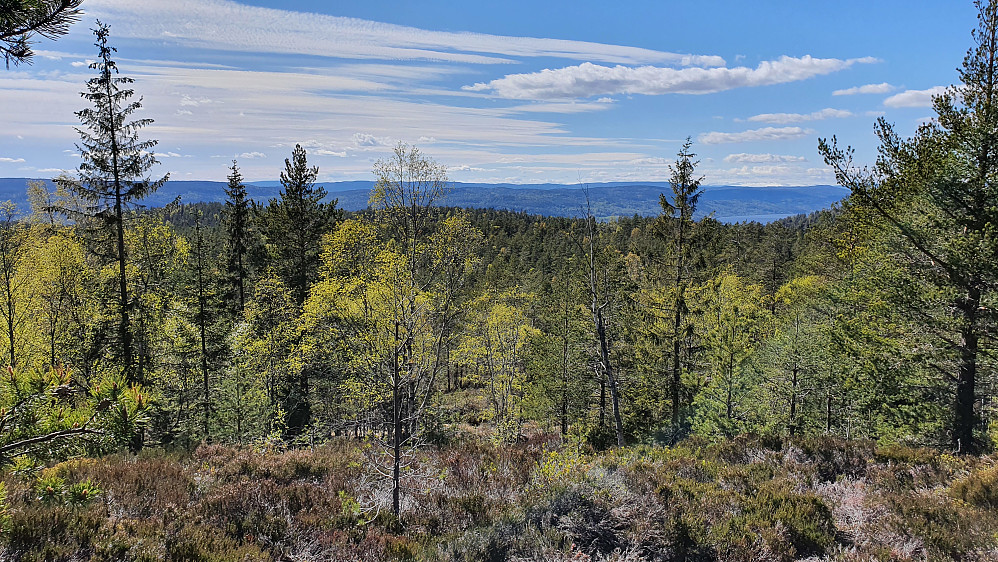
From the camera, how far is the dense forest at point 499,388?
19.9 ft

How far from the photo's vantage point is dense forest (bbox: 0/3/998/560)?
6070mm

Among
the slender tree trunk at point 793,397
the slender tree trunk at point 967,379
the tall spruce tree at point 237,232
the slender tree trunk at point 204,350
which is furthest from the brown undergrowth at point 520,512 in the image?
the tall spruce tree at point 237,232

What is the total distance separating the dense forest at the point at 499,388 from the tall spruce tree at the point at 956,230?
0.22 feet

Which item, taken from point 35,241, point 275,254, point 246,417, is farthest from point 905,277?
point 35,241

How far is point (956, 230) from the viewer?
37.4 feet

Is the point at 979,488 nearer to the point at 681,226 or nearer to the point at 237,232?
the point at 681,226

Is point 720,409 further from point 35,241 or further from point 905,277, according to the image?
point 35,241

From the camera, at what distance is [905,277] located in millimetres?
11961

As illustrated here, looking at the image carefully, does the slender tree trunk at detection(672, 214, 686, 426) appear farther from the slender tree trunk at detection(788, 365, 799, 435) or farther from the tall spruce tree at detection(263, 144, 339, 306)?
the tall spruce tree at detection(263, 144, 339, 306)

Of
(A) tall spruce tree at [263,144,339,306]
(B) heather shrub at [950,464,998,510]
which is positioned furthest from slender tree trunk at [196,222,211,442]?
(B) heather shrub at [950,464,998,510]

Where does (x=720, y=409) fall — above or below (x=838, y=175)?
below

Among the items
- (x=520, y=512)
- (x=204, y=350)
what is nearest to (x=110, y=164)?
(x=204, y=350)

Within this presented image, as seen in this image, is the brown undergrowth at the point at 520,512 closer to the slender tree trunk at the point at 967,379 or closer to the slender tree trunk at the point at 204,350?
the slender tree trunk at the point at 967,379

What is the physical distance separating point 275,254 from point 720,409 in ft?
63.6
